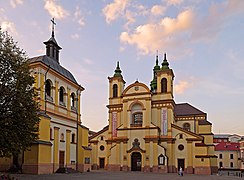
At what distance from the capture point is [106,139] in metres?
52.0

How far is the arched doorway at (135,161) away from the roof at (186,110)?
42.9 feet

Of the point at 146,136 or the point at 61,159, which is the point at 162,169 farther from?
the point at 61,159

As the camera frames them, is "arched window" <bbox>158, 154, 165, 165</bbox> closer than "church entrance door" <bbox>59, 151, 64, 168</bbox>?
No

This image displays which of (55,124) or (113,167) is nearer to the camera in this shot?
(55,124)

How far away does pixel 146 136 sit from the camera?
46.7 meters

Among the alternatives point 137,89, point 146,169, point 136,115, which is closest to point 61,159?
point 146,169

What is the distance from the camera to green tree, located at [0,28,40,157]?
18.5 m

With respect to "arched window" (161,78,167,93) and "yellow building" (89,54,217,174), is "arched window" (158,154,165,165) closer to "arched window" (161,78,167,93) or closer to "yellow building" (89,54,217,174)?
"yellow building" (89,54,217,174)

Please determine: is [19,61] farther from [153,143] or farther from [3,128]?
[153,143]


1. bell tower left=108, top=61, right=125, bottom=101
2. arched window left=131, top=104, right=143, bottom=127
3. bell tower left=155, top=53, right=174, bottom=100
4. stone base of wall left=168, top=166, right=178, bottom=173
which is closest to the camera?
stone base of wall left=168, top=166, right=178, bottom=173

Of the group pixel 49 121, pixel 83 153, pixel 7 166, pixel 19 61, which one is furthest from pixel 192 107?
pixel 19 61

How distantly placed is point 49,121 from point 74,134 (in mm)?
8410

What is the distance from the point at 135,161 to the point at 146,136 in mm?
4422

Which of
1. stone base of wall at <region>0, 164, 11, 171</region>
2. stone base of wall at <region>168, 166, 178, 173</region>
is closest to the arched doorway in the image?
stone base of wall at <region>168, 166, 178, 173</region>
